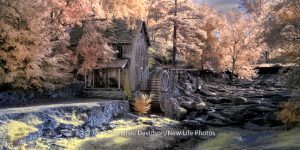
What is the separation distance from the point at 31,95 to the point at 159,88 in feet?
37.9

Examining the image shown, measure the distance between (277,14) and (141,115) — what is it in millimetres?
12414

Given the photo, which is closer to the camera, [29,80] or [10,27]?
[10,27]

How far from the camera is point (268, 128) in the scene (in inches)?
1037

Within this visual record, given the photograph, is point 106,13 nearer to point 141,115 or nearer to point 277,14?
point 141,115

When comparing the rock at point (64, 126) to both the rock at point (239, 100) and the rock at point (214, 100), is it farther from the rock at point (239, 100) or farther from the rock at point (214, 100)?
the rock at point (214, 100)

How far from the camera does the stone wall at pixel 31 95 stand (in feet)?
73.3

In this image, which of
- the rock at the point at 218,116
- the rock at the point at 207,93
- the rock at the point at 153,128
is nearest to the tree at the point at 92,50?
the rock at the point at 153,128

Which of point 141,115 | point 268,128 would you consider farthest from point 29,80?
point 268,128

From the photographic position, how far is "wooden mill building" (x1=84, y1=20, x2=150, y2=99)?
28.9 metres

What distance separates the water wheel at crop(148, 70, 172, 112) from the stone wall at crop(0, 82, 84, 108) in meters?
6.35

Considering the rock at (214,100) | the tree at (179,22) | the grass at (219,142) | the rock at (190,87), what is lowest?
the grass at (219,142)

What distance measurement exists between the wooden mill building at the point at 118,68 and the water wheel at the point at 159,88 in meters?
1.59

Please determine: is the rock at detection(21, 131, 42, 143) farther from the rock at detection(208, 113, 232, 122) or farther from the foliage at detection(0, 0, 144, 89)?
the rock at detection(208, 113, 232, 122)

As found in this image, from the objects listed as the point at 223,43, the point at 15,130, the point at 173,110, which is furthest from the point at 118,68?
the point at 223,43
